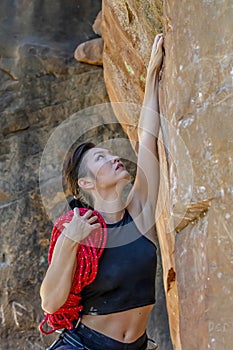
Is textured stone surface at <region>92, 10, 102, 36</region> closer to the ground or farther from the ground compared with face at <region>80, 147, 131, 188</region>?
farther from the ground

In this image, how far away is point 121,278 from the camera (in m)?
1.86

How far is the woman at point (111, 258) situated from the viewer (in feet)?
5.91

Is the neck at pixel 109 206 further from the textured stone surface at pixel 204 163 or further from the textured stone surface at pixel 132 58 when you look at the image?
the textured stone surface at pixel 132 58

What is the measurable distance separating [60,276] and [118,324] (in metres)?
0.25

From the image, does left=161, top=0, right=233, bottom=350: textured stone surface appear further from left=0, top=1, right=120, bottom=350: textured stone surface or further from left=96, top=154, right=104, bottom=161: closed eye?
left=0, top=1, right=120, bottom=350: textured stone surface

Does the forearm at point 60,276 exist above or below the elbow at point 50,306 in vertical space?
above

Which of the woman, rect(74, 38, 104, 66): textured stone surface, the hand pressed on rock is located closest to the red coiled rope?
the woman

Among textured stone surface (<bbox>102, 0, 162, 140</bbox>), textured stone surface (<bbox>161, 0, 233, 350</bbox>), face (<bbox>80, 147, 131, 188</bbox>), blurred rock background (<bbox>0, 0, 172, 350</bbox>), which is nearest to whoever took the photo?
textured stone surface (<bbox>161, 0, 233, 350</bbox>)

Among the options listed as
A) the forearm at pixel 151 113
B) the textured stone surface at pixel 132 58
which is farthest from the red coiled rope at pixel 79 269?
the textured stone surface at pixel 132 58

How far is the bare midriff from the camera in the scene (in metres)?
1.88

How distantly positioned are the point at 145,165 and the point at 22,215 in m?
2.07

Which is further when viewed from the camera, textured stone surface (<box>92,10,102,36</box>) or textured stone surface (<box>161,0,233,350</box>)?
textured stone surface (<box>92,10,102,36</box>)

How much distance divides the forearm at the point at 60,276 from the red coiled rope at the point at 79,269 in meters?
0.04

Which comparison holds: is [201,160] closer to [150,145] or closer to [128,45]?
[150,145]
